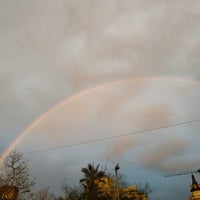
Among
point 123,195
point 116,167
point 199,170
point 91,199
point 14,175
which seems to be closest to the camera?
point 14,175

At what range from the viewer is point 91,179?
5781 cm

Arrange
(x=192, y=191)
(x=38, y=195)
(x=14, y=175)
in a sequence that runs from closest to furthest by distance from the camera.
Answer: (x=14, y=175), (x=38, y=195), (x=192, y=191)

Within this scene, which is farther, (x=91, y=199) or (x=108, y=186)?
(x=108, y=186)

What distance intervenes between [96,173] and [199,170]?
62.6 ft

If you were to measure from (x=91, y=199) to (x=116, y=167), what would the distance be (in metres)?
18.6

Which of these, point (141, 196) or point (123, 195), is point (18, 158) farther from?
point (141, 196)

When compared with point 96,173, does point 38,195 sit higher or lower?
lower

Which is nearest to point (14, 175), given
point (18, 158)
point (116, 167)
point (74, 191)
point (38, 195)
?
point (18, 158)

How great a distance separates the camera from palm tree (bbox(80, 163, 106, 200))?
177ft

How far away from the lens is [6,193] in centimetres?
3275

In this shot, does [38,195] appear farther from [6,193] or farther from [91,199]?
[91,199]

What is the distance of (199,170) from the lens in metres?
47.1

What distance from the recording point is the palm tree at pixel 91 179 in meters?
54.0

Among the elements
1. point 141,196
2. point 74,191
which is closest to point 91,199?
point 74,191
